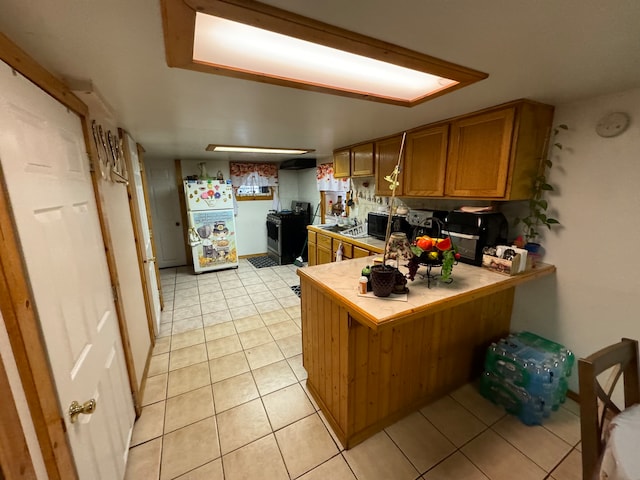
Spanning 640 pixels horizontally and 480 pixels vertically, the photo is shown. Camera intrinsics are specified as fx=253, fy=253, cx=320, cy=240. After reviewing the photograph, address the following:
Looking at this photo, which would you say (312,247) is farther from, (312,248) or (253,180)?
(253,180)

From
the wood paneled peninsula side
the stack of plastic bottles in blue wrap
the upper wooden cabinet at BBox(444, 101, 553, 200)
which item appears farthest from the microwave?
the stack of plastic bottles in blue wrap

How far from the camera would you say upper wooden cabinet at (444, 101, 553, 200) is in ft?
5.51

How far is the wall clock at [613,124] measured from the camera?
150cm

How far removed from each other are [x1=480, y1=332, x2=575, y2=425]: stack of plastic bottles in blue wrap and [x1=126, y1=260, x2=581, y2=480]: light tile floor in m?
0.09

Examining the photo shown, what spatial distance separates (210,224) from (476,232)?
13.5 ft

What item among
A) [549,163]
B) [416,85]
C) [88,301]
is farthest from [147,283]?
[549,163]

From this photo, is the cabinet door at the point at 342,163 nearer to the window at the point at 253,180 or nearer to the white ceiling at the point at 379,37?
the white ceiling at the point at 379,37

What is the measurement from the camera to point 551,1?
731mm

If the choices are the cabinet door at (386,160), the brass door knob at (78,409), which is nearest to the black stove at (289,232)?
the cabinet door at (386,160)

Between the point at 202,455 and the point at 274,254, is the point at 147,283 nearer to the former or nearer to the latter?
the point at 202,455

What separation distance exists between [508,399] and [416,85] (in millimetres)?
2194

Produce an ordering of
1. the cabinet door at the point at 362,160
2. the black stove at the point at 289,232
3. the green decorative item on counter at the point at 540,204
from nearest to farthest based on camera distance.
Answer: the green decorative item on counter at the point at 540,204 < the cabinet door at the point at 362,160 < the black stove at the point at 289,232

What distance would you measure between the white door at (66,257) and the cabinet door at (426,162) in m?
2.44

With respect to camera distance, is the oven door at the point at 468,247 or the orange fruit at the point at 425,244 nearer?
the orange fruit at the point at 425,244
